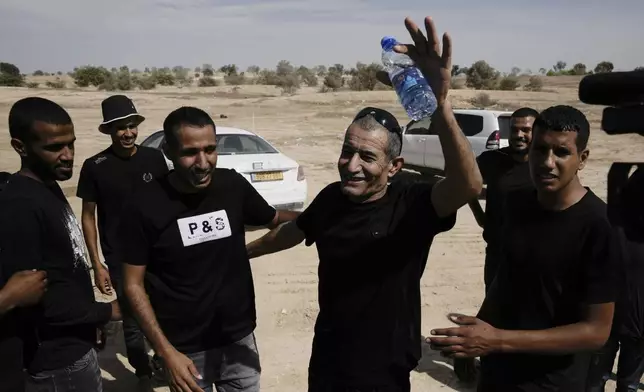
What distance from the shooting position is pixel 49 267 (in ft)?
7.75

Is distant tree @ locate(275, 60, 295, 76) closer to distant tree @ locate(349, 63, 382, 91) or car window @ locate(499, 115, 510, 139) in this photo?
distant tree @ locate(349, 63, 382, 91)

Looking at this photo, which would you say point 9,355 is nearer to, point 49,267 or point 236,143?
point 49,267

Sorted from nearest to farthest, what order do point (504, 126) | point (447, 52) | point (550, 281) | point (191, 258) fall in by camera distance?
1. point (447, 52)
2. point (550, 281)
3. point (191, 258)
4. point (504, 126)

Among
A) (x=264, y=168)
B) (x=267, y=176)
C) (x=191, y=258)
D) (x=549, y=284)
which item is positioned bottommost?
(x=267, y=176)

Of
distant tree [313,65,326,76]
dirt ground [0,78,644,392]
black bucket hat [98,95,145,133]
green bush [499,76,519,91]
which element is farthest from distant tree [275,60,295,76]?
black bucket hat [98,95,145,133]

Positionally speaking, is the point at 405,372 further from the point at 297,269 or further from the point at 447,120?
the point at 297,269

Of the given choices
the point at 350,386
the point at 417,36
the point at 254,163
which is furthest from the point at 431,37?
the point at 254,163

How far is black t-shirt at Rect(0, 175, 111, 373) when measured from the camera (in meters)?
2.23

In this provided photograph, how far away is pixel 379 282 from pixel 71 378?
152 centimetres

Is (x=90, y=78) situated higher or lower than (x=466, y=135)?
higher

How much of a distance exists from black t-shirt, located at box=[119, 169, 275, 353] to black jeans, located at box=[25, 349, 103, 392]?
38 centimetres

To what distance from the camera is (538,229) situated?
2258mm

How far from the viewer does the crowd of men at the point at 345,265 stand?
6.76ft

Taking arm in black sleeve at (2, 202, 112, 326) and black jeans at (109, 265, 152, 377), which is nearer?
arm in black sleeve at (2, 202, 112, 326)
